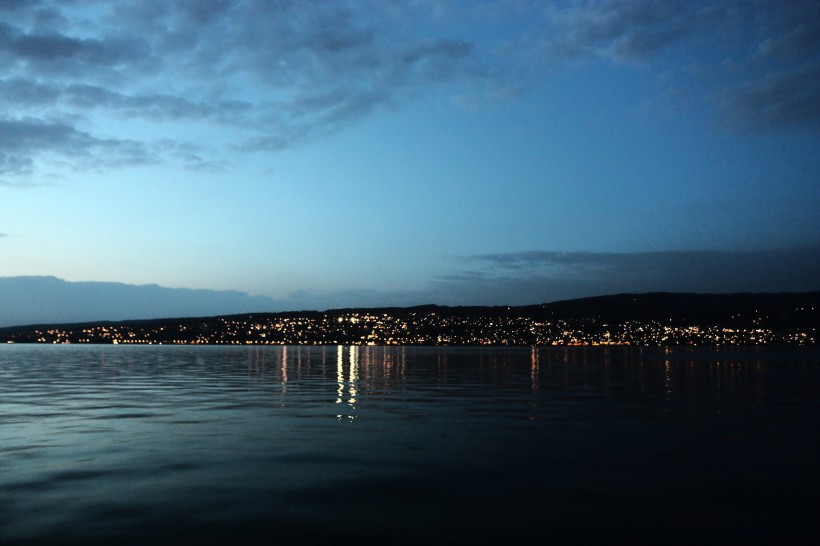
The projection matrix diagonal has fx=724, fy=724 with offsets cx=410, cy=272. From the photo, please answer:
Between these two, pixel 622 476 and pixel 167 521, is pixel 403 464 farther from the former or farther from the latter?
pixel 167 521

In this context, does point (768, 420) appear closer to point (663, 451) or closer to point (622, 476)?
point (663, 451)

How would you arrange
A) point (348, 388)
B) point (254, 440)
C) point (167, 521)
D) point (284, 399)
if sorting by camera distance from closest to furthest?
point (167, 521) < point (254, 440) < point (284, 399) < point (348, 388)

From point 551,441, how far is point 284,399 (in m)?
18.0

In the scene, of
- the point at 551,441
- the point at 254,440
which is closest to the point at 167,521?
the point at 254,440

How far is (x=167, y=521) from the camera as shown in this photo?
1266 cm

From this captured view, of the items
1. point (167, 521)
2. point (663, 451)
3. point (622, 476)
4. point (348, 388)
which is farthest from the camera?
point (348, 388)

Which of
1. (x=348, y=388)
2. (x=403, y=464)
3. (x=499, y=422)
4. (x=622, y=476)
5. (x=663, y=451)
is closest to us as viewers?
(x=622, y=476)

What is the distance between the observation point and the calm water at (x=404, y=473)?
12422mm

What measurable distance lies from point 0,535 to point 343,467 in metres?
7.96

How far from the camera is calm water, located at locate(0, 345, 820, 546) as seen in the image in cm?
1242

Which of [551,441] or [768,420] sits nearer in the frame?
[551,441]

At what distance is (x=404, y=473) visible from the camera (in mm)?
17172

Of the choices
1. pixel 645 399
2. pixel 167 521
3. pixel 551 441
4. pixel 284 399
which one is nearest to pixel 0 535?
pixel 167 521

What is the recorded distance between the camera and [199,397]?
123 ft
